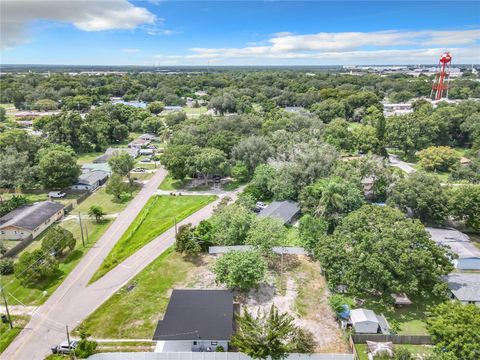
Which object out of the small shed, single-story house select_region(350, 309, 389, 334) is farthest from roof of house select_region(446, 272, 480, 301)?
the small shed

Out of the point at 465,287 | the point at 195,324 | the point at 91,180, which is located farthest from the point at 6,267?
the point at 465,287

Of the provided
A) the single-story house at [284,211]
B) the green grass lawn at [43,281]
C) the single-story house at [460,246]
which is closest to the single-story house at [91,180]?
the green grass lawn at [43,281]

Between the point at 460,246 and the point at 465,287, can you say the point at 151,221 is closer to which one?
the point at 465,287

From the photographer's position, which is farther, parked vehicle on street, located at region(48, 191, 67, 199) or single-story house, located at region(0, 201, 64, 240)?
parked vehicle on street, located at region(48, 191, 67, 199)

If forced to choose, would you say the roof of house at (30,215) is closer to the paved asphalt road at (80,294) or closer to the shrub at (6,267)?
the shrub at (6,267)

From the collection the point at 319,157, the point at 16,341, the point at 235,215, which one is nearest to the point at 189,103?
the point at 319,157

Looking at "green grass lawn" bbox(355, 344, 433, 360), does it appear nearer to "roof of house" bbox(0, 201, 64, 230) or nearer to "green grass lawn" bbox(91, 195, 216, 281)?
"green grass lawn" bbox(91, 195, 216, 281)
